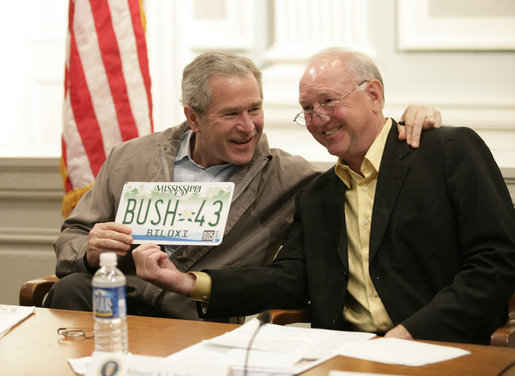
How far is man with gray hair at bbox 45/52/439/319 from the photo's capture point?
2.74 metres

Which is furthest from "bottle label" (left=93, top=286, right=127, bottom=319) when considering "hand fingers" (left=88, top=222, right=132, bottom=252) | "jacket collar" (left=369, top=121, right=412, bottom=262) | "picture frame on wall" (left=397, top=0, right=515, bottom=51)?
"picture frame on wall" (left=397, top=0, right=515, bottom=51)

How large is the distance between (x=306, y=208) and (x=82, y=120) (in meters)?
1.50

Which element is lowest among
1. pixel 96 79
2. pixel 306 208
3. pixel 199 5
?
pixel 306 208

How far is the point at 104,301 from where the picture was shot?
166 cm

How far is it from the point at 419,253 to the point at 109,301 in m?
1.10

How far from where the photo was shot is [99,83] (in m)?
3.60

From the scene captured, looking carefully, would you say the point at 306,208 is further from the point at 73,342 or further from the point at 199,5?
the point at 199,5

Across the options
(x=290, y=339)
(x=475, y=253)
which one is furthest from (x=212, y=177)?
(x=290, y=339)

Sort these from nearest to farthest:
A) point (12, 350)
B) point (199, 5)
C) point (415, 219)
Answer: point (12, 350), point (415, 219), point (199, 5)

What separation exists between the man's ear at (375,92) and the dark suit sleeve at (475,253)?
332mm

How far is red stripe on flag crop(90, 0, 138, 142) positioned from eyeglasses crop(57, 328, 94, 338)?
1.70 m

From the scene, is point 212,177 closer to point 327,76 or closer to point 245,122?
point 245,122

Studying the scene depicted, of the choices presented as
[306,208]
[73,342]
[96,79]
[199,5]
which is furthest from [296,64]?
[73,342]

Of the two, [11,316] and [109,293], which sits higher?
[109,293]
